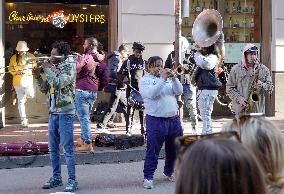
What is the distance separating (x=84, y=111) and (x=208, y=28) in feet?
8.29

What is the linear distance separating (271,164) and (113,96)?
868 centimetres

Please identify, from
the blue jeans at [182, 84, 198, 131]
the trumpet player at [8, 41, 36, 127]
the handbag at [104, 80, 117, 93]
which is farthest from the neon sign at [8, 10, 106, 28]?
the blue jeans at [182, 84, 198, 131]

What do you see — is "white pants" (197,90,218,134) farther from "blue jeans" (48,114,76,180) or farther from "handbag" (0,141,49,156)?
"blue jeans" (48,114,76,180)

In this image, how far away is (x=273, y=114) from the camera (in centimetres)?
1406

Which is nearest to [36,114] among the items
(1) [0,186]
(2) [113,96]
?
(2) [113,96]

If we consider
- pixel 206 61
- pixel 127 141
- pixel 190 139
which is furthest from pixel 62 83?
pixel 190 139

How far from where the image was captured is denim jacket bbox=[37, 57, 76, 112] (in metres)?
7.21

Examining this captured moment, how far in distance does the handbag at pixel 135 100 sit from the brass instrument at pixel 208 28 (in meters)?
1.51

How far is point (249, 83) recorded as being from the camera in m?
8.27

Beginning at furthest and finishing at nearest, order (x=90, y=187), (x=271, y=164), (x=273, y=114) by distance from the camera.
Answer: (x=273, y=114), (x=90, y=187), (x=271, y=164)

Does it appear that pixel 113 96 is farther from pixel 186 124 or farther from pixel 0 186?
pixel 0 186

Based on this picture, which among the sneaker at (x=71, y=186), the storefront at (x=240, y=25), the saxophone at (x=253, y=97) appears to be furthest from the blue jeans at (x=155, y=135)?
the storefront at (x=240, y=25)

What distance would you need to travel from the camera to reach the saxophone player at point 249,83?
8.15 meters

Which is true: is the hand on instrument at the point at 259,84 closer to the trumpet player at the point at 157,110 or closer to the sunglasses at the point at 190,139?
the trumpet player at the point at 157,110
